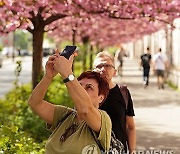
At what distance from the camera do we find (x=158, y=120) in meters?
14.0

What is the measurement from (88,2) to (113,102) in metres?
6.27

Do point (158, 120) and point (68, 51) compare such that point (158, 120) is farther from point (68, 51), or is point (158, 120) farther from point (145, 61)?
point (145, 61)

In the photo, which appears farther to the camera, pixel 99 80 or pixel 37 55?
pixel 37 55

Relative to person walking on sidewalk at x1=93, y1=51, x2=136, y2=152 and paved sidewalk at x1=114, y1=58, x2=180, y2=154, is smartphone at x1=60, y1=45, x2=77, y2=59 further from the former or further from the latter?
paved sidewalk at x1=114, y1=58, x2=180, y2=154

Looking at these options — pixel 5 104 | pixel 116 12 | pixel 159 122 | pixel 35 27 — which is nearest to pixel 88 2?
pixel 116 12

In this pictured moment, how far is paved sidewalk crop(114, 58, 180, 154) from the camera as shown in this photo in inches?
411

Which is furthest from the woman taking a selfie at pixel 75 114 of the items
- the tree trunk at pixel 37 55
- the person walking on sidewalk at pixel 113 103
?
the tree trunk at pixel 37 55

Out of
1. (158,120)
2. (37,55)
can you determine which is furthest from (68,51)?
(158,120)

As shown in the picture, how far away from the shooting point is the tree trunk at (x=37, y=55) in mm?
12547

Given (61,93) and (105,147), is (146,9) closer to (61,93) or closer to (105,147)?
(61,93)

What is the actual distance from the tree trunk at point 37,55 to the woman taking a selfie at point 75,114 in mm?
8738

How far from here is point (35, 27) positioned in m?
12.4

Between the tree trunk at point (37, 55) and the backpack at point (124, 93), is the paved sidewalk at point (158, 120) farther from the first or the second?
the backpack at point (124, 93)

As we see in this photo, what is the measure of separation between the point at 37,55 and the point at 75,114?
368 inches
